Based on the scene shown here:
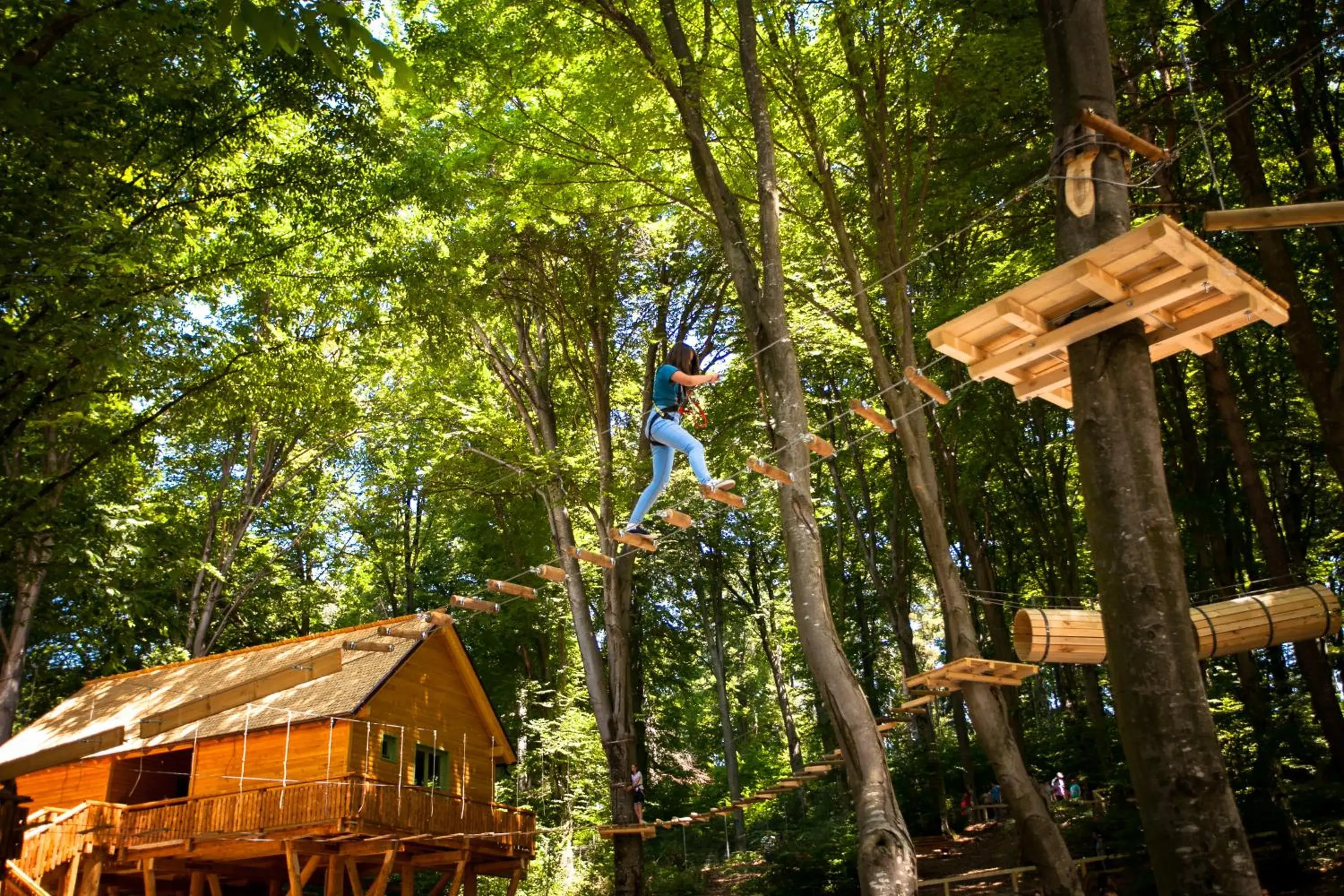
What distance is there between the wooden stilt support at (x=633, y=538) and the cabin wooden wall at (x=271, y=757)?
977 centimetres

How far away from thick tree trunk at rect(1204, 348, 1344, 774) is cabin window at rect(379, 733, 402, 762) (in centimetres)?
1399

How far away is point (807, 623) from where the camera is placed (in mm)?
9305

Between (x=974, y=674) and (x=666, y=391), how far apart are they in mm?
5229

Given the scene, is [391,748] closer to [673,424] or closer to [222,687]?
[222,687]

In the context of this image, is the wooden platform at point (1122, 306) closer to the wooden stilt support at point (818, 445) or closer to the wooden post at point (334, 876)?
the wooden stilt support at point (818, 445)

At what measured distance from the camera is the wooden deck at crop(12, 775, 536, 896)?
50.6ft

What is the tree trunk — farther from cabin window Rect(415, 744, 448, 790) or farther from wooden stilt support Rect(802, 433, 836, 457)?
cabin window Rect(415, 744, 448, 790)

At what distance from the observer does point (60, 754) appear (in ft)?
17.6

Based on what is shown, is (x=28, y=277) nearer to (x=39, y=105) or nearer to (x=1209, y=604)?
(x=39, y=105)

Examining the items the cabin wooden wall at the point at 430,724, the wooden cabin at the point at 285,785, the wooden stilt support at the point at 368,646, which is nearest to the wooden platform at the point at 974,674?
the wooden stilt support at the point at 368,646

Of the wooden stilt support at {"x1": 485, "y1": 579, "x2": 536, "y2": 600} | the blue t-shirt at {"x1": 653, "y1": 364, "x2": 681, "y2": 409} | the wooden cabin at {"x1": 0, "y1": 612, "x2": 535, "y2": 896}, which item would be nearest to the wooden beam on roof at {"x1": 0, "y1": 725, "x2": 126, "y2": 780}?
the wooden stilt support at {"x1": 485, "y1": 579, "x2": 536, "y2": 600}

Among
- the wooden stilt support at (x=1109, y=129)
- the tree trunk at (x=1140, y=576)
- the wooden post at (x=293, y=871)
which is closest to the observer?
the tree trunk at (x=1140, y=576)

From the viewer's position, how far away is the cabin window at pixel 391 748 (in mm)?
17328

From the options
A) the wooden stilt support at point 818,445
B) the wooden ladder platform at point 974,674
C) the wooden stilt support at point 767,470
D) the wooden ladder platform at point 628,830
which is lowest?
the wooden ladder platform at point 628,830
